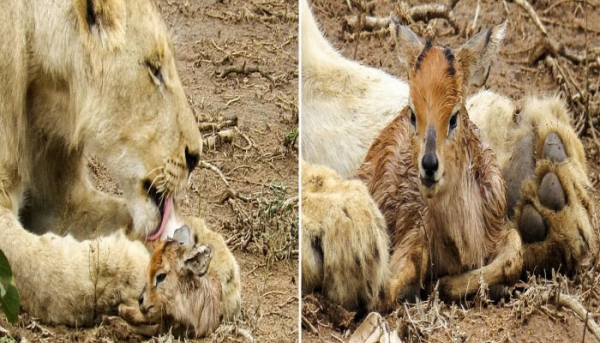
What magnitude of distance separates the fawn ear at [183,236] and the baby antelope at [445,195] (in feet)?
2.32

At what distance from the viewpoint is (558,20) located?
16.8ft

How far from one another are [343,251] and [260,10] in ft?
3.88

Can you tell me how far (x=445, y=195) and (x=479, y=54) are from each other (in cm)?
55

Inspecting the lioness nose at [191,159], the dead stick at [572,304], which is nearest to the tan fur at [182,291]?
the lioness nose at [191,159]

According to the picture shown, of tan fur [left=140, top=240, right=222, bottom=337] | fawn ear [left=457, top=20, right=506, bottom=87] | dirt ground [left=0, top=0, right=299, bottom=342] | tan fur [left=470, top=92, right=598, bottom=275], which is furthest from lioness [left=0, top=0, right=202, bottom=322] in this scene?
tan fur [left=470, top=92, right=598, bottom=275]

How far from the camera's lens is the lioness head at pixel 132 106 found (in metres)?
4.47

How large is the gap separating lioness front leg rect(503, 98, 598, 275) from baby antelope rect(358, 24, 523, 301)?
0.33ft

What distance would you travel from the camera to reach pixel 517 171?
15.8ft

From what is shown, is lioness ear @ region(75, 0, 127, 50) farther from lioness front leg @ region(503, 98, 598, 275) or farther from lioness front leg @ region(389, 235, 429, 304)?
lioness front leg @ region(503, 98, 598, 275)

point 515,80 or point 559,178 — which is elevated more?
point 515,80

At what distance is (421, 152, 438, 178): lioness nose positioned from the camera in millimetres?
4469

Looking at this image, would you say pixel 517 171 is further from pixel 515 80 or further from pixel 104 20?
pixel 104 20

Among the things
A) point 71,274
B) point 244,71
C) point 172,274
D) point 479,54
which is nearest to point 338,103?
point 244,71

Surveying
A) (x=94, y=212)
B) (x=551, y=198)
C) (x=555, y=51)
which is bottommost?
(x=94, y=212)
